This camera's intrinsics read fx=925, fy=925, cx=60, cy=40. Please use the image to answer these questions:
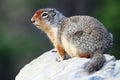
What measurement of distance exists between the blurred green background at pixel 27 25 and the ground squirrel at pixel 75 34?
11750mm

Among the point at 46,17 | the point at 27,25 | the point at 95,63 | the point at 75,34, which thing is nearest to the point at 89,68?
the point at 95,63

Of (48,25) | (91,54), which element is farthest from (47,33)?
(91,54)

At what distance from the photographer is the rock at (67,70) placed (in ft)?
42.9

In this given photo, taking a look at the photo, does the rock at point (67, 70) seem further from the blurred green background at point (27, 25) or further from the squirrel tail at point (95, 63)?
the blurred green background at point (27, 25)

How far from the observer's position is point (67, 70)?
13.5 meters

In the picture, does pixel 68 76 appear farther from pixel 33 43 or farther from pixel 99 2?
pixel 99 2

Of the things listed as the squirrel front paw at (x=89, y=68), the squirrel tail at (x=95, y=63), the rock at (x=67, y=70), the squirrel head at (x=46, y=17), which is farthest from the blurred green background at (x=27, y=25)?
the squirrel front paw at (x=89, y=68)

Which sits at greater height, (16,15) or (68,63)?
(68,63)

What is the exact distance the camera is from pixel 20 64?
2872 centimetres

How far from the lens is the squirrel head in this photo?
14789 mm

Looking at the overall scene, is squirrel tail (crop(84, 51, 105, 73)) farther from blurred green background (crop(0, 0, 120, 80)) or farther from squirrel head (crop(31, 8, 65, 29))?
blurred green background (crop(0, 0, 120, 80))

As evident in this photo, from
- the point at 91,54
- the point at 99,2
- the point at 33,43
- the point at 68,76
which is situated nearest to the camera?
the point at 68,76

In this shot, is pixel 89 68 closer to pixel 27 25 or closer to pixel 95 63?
pixel 95 63

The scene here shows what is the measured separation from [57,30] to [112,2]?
1712 centimetres
